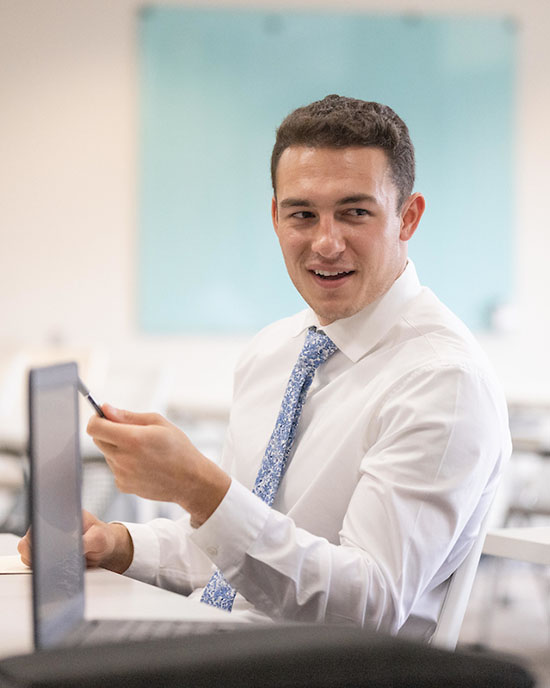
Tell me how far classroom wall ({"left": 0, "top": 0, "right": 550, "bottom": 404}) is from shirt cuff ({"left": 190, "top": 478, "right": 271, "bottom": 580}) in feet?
14.6

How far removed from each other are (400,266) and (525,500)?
2358 mm

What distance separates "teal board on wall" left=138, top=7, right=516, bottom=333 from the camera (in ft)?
18.5

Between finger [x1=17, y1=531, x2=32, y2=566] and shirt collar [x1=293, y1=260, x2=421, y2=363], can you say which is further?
shirt collar [x1=293, y1=260, x2=421, y2=363]

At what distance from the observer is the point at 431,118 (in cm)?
574

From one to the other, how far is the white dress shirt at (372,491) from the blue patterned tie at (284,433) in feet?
0.06

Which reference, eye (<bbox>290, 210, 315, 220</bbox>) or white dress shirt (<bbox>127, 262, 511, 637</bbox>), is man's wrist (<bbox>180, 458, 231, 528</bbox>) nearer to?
white dress shirt (<bbox>127, 262, 511, 637</bbox>)

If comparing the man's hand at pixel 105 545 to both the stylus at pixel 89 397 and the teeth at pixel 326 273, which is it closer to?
the stylus at pixel 89 397

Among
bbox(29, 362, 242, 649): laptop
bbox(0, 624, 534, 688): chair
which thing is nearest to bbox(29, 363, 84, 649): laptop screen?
bbox(29, 362, 242, 649): laptop

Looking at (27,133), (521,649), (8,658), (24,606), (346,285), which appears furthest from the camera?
(27,133)

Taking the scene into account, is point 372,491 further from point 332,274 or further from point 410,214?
point 410,214

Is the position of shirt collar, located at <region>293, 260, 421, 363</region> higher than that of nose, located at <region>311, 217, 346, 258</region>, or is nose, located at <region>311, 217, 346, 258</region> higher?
nose, located at <region>311, 217, 346, 258</region>

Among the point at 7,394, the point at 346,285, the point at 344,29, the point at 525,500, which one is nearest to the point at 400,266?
the point at 346,285

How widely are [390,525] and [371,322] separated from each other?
0.35 metres

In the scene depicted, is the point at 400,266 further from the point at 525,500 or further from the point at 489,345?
the point at 489,345
